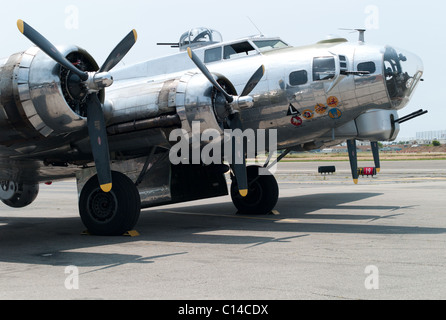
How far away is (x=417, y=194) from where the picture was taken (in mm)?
23641

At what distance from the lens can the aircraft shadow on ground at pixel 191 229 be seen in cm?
1054

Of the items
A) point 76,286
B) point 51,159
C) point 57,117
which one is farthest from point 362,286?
point 51,159

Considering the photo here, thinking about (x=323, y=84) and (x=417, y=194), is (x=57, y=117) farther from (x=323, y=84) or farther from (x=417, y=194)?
(x=417, y=194)

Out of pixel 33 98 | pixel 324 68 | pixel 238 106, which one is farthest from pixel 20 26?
pixel 324 68

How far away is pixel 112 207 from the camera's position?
13.2 meters

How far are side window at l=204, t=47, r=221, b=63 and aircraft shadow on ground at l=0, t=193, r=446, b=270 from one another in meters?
4.80

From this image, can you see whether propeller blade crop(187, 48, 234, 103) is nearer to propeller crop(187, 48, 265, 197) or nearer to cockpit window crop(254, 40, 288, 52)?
propeller crop(187, 48, 265, 197)

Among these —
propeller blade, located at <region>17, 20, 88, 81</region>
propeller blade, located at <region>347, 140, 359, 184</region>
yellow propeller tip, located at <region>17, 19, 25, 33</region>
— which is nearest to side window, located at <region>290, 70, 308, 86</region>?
propeller blade, located at <region>347, 140, 359, 184</region>

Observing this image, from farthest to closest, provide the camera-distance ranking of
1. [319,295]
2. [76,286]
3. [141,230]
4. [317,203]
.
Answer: [317,203]
[141,230]
[76,286]
[319,295]

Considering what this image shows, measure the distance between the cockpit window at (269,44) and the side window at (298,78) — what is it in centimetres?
166

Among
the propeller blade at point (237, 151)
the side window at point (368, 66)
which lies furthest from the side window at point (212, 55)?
the side window at point (368, 66)

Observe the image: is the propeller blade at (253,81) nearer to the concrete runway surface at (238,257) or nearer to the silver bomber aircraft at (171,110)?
the silver bomber aircraft at (171,110)

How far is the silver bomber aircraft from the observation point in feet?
38.4

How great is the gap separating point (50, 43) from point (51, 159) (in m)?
4.13
